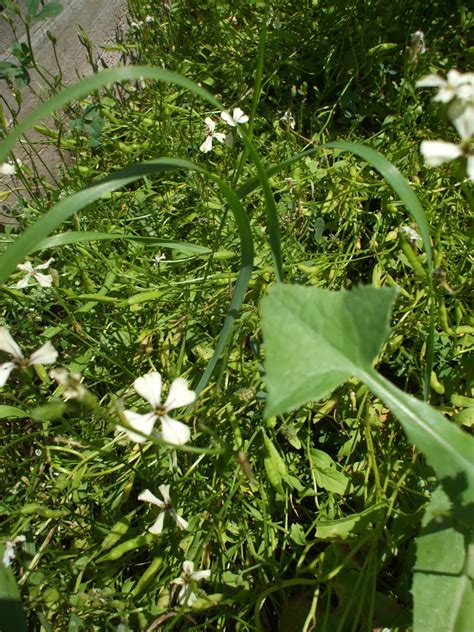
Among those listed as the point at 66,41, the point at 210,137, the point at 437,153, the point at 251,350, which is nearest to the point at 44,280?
the point at 251,350

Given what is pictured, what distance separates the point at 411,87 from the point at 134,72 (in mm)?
908

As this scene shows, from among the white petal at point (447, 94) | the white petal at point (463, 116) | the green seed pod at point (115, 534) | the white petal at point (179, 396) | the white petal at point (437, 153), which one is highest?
the white petal at point (447, 94)

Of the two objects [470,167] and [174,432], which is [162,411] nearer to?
[174,432]

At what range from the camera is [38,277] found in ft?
3.56

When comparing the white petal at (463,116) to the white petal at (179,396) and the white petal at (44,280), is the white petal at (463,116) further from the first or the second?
the white petal at (44,280)

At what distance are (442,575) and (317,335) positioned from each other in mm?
335

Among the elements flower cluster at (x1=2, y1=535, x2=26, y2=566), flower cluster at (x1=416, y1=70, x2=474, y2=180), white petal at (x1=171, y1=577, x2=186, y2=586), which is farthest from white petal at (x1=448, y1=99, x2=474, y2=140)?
flower cluster at (x1=2, y1=535, x2=26, y2=566)

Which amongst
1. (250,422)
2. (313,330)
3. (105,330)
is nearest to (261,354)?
(250,422)

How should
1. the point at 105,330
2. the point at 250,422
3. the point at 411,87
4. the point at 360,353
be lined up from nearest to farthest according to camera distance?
the point at 360,353 → the point at 250,422 → the point at 105,330 → the point at 411,87

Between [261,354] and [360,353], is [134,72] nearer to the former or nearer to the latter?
[360,353]

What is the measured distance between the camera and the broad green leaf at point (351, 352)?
595 millimetres

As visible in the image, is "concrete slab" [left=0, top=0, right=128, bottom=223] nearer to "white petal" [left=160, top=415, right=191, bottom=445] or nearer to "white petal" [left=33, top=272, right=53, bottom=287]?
"white petal" [left=33, top=272, right=53, bottom=287]

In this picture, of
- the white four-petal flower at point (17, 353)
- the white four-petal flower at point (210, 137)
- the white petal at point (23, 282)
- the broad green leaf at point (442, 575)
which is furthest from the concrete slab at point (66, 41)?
the broad green leaf at point (442, 575)

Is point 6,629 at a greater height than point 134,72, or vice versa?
point 134,72
